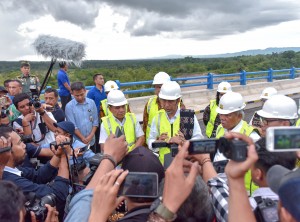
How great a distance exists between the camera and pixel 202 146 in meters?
1.55

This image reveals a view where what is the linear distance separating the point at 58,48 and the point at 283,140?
3.17 metres

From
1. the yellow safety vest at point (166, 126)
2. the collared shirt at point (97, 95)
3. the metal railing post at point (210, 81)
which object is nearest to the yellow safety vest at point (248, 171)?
the yellow safety vest at point (166, 126)

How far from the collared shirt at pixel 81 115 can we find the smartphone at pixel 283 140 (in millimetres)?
4481

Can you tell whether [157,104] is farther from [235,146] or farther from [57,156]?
[235,146]

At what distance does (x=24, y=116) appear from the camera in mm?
4512

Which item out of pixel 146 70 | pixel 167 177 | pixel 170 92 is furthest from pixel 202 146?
pixel 146 70

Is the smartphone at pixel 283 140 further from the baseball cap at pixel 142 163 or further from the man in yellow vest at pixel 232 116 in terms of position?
the man in yellow vest at pixel 232 116

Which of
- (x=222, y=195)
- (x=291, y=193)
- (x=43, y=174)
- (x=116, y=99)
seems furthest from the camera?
(x=116, y=99)

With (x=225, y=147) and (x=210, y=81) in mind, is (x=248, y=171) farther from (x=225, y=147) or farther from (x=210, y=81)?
(x=210, y=81)

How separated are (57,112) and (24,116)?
0.67m

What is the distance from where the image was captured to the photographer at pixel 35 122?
14.3ft

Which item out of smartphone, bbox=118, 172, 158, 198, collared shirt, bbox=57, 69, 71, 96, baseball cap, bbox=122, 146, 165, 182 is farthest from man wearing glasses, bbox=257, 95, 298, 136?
collared shirt, bbox=57, 69, 71, 96

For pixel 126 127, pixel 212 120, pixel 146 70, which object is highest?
pixel 126 127

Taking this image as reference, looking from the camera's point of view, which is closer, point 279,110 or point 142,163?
point 142,163
